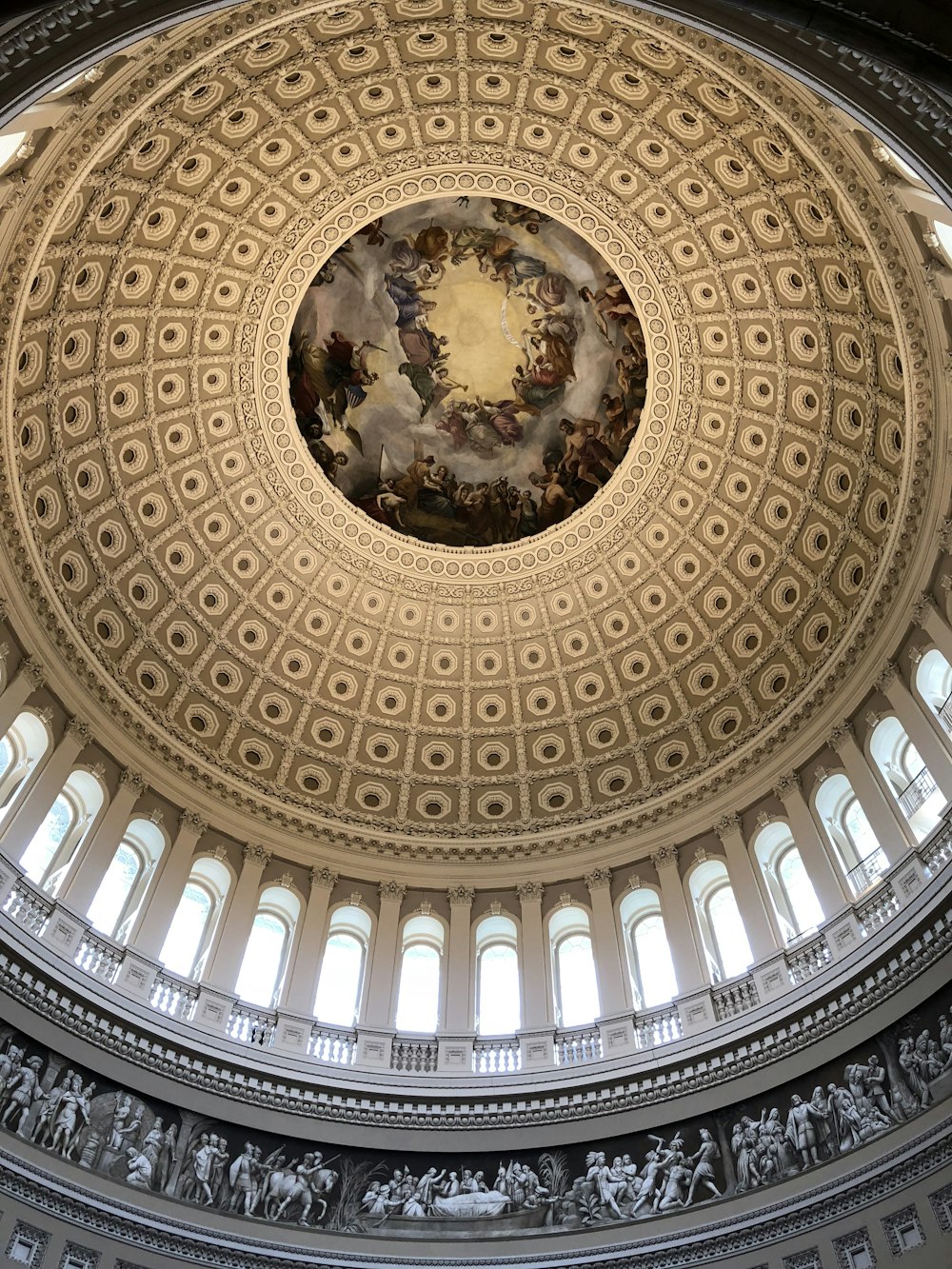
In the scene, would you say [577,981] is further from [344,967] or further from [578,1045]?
[344,967]

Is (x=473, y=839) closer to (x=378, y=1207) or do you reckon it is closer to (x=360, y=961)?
(x=360, y=961)

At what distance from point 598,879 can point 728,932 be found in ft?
12.0

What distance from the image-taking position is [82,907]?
22828mm

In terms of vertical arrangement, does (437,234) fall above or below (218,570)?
above

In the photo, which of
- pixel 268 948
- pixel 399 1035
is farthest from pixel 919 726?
pixel 268 948

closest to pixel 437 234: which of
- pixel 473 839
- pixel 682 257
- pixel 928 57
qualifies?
pixel 682 257

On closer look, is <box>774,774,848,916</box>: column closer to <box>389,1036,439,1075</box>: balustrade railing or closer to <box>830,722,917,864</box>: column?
<box>830,722,917,864</box>: column

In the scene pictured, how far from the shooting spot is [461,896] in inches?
1107

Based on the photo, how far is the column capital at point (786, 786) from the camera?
2581cm

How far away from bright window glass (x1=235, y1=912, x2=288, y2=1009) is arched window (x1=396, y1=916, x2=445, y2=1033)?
9.20 feet

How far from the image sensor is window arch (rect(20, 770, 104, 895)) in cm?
2291

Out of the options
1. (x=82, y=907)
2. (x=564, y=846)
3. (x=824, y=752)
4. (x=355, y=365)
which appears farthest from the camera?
(x=355, y=365)

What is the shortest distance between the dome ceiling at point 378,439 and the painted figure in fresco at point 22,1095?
901 cm

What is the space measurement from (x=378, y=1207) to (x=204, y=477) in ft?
60.9
